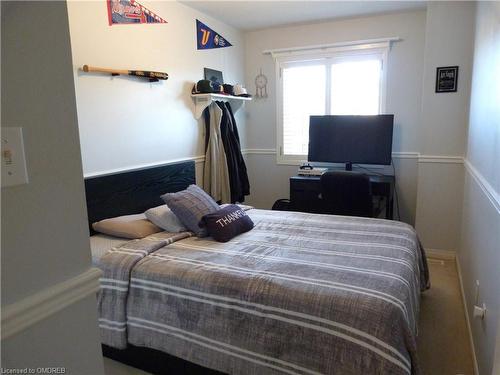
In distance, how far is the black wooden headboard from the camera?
2.65 m

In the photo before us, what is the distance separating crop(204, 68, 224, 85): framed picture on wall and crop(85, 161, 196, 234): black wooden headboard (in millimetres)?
1023

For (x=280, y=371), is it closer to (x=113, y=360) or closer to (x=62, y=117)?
(x=113, y=360)

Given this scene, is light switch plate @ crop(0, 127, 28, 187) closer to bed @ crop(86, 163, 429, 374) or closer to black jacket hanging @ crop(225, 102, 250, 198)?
bed @ crop(86, 163, 429, 374)

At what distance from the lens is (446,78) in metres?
3.49

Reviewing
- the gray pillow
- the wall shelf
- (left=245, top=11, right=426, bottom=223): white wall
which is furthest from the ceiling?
the gray pillow

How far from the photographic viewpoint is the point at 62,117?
0.81 meters

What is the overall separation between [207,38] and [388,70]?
6.69 feet

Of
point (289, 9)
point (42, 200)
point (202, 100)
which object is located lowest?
point (42, 200)

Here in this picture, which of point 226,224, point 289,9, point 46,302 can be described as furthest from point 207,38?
point 46,302

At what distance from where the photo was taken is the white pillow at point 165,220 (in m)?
2.63

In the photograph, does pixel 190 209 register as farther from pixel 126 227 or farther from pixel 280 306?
pixel 280 306

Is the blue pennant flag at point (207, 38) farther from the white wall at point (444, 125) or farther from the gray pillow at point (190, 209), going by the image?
the white wall at point (444, 125)

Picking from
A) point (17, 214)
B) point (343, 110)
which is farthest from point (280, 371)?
point (343, 110)

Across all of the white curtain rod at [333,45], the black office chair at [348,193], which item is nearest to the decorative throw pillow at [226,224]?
the black office chair at [348,193]
